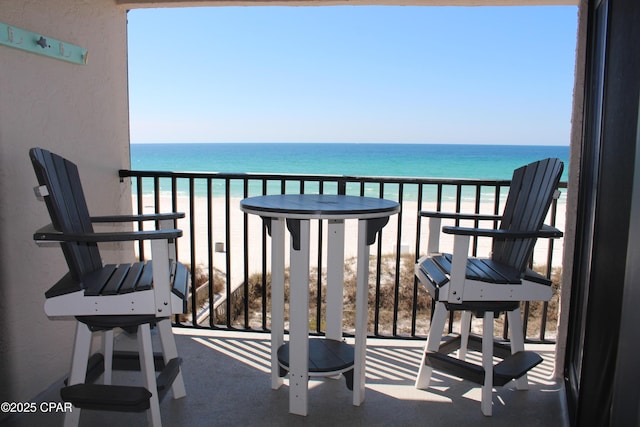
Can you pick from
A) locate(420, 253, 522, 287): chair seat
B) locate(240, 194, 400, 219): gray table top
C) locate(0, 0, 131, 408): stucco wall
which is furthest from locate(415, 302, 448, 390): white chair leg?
locate(0, 0, 131, 408): stucco wall

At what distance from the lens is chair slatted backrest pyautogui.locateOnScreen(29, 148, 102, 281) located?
1.69m

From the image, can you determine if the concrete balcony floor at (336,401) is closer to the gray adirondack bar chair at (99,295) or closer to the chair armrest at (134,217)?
A: the gray adirondack bar chair at (99,295)

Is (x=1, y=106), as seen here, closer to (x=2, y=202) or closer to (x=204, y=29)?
(x=2, y=202)

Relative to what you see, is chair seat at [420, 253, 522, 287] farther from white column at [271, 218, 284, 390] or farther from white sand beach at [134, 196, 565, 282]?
white sand beach at [134, 196, 565, 282]

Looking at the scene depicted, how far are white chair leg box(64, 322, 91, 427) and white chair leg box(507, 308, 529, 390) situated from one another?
184 cm

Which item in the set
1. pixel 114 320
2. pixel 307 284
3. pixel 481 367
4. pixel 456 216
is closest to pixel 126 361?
pixel 114 320

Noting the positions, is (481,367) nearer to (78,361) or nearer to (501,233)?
(501,233)

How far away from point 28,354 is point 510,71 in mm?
27045

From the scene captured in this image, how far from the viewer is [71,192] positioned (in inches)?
78.2

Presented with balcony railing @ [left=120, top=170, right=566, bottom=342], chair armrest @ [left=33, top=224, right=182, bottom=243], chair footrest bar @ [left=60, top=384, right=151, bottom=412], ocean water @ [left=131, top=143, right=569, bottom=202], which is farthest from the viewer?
ocean water @ [left=131, top=143, right=569, bottom=202]

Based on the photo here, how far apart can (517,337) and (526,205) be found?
0.65 meters

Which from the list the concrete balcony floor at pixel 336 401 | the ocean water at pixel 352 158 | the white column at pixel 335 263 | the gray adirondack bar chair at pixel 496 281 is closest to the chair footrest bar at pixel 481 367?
the gray adirondack bar chair at pixel 496 281

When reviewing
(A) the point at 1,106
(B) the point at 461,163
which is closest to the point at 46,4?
(A) the point at 1,106

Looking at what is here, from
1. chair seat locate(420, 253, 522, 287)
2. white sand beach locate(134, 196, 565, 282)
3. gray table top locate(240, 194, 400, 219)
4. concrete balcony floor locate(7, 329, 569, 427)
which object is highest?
gray table top locate(240, 194, 400, 219)
